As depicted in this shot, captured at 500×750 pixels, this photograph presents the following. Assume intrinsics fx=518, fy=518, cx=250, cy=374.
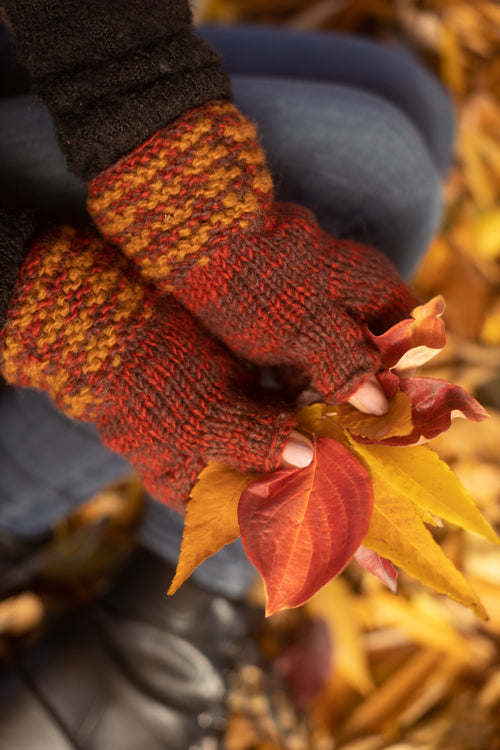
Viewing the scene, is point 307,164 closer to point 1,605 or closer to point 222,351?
point 222,351

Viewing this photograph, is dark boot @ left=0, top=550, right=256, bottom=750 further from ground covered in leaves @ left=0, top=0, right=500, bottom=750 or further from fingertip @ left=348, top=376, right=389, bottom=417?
fingertip @ left=348, top=376, right=389, bottom=417

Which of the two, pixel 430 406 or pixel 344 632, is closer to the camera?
pixel 430 406

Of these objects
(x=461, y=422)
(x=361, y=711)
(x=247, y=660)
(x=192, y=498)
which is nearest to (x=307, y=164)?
(x=192, y=498)

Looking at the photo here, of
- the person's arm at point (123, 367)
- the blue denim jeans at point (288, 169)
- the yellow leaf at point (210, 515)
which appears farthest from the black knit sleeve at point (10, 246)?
the yellow leaf at point (210, 515)

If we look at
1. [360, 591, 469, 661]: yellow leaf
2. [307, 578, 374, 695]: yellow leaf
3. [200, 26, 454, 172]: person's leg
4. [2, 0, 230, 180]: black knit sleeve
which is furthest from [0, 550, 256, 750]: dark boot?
[200, 26, 454, 172]: person's leg

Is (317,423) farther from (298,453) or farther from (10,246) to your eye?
(10,246)

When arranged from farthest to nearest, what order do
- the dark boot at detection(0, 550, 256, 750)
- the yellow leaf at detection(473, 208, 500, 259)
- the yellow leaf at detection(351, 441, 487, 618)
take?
the yellow leaf at detection(473, 208, 500, 259)
the dark boot at detection(0, 550, 256, 750)
the yellow leaf at detection(351, 441, 487, 618)

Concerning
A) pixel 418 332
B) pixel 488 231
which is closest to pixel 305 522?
pixel 418 332
